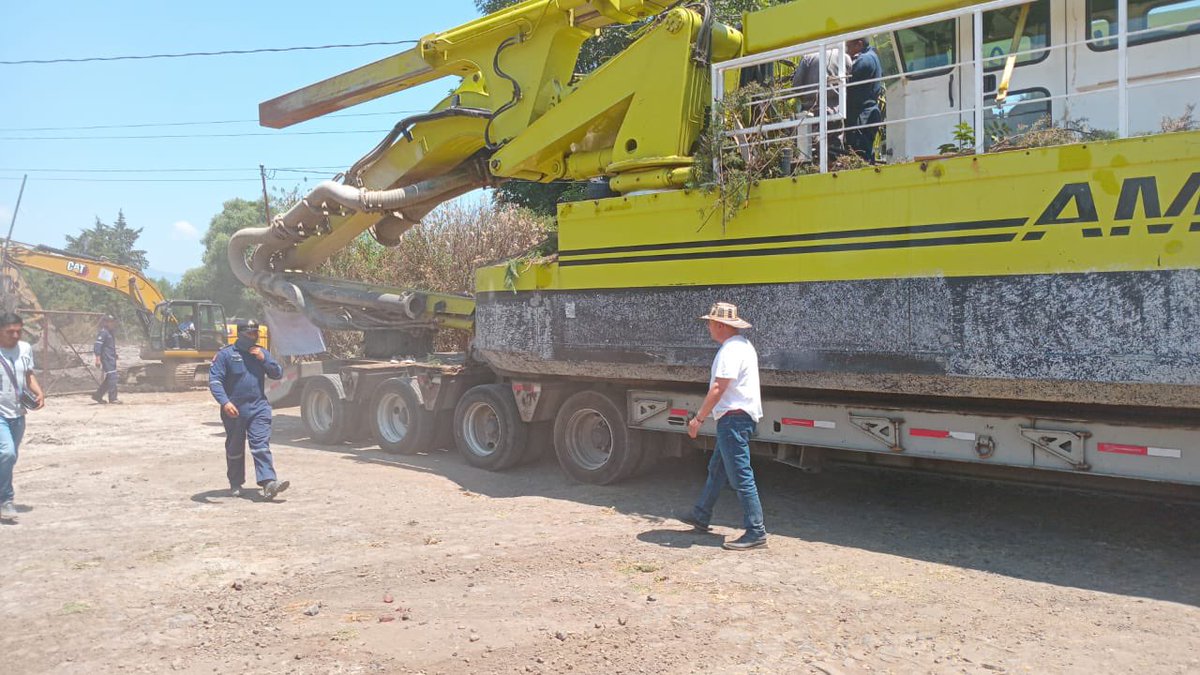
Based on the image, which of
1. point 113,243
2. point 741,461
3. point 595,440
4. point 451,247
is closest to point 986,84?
point 741,461

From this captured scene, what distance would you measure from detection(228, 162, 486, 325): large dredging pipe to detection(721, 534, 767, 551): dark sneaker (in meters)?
5.95

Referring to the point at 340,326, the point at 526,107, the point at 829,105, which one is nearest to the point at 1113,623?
the point at 829,105

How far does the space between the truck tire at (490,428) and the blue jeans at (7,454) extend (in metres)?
4.17

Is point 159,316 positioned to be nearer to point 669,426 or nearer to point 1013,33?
point 669,426

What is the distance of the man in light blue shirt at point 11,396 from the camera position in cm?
746

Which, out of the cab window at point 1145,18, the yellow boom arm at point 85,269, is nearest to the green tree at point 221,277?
the yellow boom arm at point 85,269

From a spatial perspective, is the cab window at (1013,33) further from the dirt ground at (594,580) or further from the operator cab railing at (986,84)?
the dirt ground at (594,580)

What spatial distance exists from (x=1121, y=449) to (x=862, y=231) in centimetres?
214

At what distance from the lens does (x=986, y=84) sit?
22.0 ft

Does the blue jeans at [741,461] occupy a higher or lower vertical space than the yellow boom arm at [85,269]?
lower

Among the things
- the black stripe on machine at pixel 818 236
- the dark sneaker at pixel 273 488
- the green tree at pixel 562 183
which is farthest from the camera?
the green tree at pixel 562 183

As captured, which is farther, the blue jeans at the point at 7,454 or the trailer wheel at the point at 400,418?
the trailer wheel at the point at 400,418

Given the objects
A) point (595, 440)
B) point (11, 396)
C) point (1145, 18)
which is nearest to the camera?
point (1145, 18)

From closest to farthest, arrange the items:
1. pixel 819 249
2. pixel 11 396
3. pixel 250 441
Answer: pixel 819 249 → pixel 11 396 → pixel 250 441
